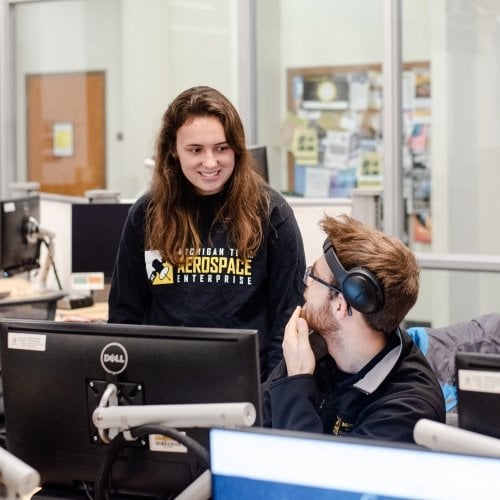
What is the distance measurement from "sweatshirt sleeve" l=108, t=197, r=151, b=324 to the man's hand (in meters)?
0.64

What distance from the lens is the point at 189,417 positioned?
1.33 metres

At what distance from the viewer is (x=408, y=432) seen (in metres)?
1.80

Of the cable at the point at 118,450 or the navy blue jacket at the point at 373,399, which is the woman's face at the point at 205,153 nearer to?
the navy blue jacket at the point at 373,399

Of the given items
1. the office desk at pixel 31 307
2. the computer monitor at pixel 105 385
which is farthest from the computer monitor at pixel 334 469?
the office desk at pixel 31 307

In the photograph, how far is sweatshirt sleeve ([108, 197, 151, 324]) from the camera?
8.36 feet

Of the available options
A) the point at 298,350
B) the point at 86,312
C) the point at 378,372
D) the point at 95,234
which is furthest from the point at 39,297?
the point at 378,372

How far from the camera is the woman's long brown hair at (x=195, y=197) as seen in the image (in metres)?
2.49

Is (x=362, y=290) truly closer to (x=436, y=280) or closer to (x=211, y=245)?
(x=211, y=245)

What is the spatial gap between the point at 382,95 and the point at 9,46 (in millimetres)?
2835

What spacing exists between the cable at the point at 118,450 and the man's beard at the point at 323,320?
0.49 m

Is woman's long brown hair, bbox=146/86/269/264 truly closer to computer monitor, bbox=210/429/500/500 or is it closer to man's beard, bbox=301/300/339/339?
man's beard, bbox=301/300/339/339

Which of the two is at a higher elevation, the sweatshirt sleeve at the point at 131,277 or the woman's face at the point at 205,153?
the woman's face at the point at 205,153

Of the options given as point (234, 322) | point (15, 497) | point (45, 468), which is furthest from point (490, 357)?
point (234, 322)

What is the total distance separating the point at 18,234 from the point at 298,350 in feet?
10.5
